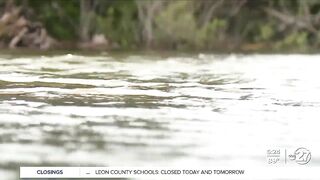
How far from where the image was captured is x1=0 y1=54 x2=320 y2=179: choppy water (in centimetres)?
492

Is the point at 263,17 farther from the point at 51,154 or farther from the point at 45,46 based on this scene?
the point at 51,154

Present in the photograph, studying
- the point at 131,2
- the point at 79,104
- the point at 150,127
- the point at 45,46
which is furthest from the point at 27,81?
the point at 131,2

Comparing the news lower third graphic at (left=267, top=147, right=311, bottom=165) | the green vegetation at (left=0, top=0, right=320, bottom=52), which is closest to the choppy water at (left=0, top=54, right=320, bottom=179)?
the news lower third graphic at (left=267, top=147, right=311, bottom=165)

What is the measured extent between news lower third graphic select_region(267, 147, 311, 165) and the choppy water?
0.08m

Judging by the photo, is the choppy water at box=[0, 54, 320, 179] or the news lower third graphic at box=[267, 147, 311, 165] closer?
the news lower third graphic at box=[267, 147, 311, 165]

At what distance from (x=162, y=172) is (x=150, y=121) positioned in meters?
1.97

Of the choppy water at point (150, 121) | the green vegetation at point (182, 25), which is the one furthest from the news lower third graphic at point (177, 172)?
the green vegetation at point (182, 25)

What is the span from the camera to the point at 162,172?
4383mm

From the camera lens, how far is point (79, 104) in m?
7.33

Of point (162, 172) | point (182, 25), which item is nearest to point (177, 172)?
point (162, 172)

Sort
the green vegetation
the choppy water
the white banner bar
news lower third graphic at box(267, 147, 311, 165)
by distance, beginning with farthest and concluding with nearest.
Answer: the green vegetation < the choppy water < news lower third graphic at box(267, 147, 311, 165) < the white banner bar

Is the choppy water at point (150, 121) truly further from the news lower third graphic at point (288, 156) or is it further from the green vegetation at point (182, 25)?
the green vegetation at point (182, 25)

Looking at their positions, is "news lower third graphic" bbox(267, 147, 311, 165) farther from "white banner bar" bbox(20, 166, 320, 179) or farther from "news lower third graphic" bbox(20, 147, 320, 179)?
"white banner bar" bbox(20, 166, 320, 179)

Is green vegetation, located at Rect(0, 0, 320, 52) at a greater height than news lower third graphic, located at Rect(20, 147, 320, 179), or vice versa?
green vegetation, located at Rect(0, 0, 320, 52)
